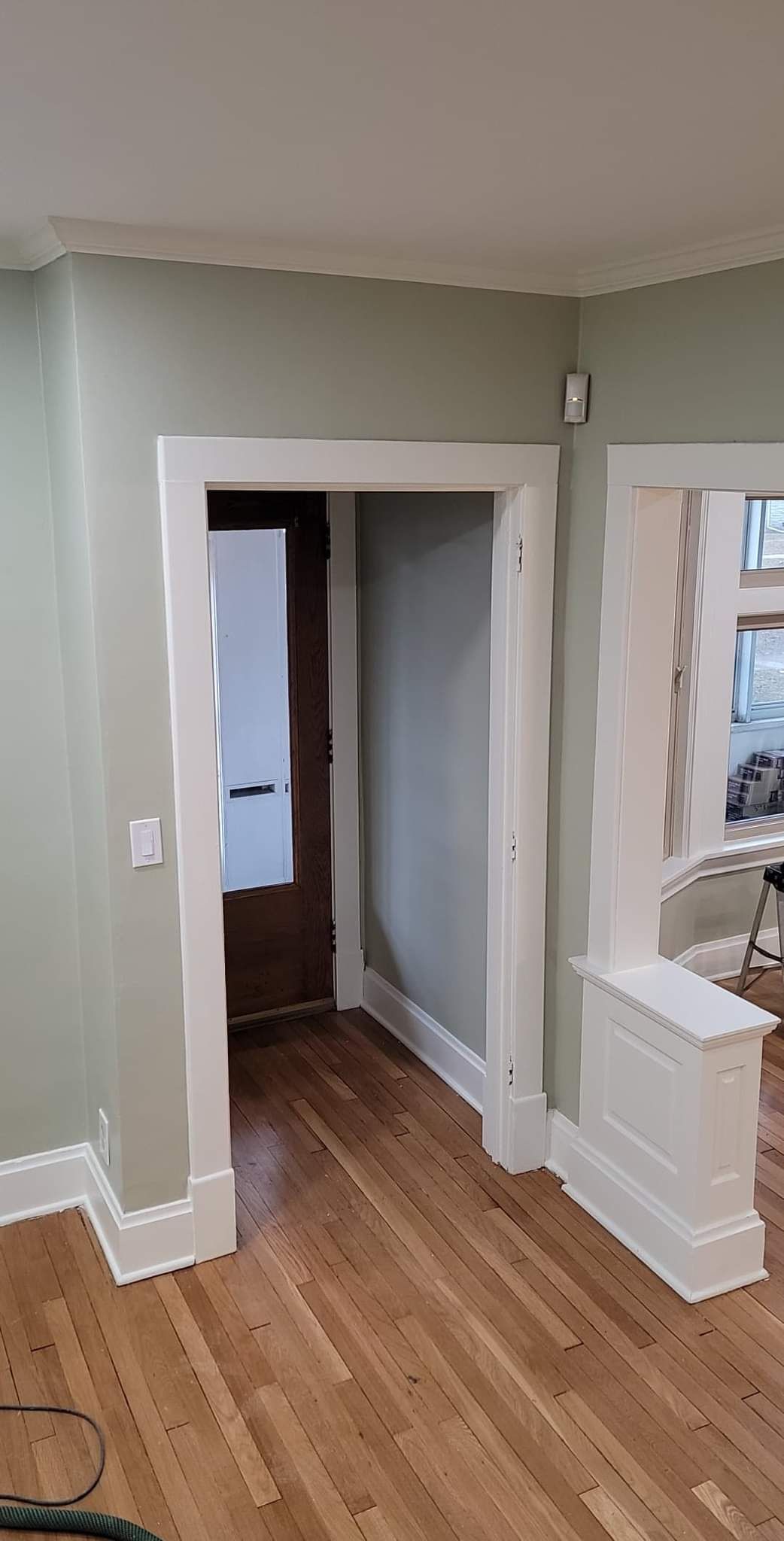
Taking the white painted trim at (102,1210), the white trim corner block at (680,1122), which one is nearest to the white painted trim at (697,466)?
the white trim corner block at (680,1122)

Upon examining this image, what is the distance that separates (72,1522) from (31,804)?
5.55 ft

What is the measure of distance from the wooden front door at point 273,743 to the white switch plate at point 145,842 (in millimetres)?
1315

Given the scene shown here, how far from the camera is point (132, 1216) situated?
3244mm

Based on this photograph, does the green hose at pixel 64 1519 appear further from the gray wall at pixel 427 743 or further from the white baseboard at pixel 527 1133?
the gray wall at pixel 427 743

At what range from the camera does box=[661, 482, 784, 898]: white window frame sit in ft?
15.5

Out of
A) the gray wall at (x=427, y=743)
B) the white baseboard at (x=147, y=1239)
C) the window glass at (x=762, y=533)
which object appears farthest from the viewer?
the window glass at (x=762, y=533)

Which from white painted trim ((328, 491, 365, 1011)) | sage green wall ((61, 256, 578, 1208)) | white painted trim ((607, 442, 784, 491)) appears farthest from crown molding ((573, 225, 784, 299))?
white painted trim ((328, 491, 365, 1011))

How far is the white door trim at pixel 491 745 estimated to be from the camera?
→ 9.72 feet

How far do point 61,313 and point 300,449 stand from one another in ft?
2.07

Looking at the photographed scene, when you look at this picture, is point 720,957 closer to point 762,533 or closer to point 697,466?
point 762,533

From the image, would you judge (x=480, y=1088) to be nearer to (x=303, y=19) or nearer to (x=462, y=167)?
(x=462, y=167)

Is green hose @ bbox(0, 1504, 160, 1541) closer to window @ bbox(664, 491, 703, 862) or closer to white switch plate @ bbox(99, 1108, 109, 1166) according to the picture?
white switch plate @ bbox(99, 1108, 109, 1166)

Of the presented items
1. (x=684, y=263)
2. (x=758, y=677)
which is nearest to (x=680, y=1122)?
(x=684, y=263)

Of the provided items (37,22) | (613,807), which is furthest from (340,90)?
(613,807)
